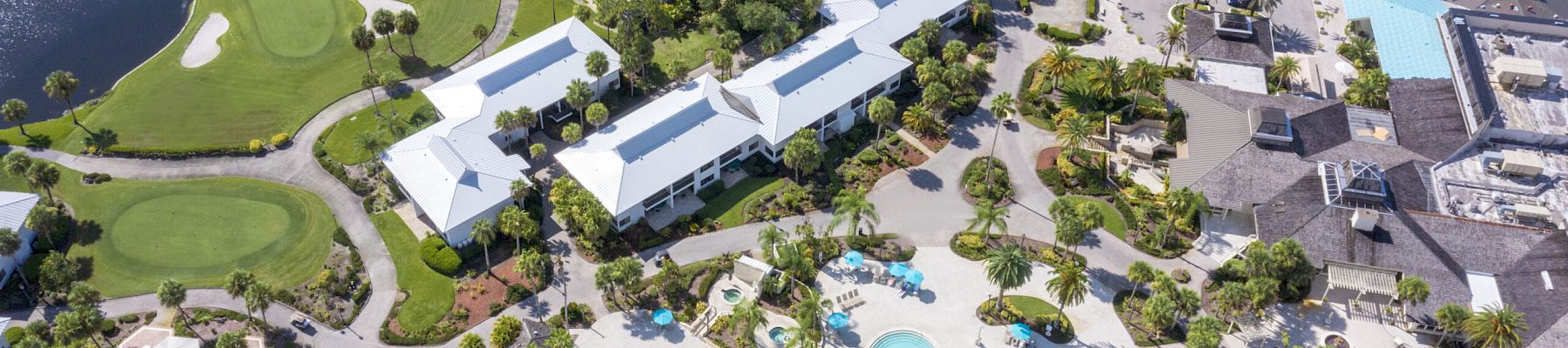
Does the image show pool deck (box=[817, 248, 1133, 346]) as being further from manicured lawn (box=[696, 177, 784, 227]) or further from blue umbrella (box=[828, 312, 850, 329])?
manicured lawn (box=[696, 177, 784, 227])

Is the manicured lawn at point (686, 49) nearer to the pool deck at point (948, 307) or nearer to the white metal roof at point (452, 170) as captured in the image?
the white metal roof at point (452, 170)

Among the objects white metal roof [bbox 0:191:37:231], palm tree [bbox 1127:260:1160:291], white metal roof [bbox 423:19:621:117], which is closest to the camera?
palm tree [bbox 1127:260:1160:291]

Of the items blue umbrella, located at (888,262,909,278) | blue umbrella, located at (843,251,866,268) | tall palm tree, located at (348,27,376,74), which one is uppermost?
tall palm tree, located at (348,27,376,74)

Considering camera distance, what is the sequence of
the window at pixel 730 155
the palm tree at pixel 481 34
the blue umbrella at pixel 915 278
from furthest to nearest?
the palm tree at pixel 481 34 < the window at pixel 730 155 < the blue umbrella at pixel 915 278

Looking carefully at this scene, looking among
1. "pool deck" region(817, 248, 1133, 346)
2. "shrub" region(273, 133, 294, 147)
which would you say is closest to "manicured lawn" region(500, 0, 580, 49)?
"shrub" region(273, 133, 294, 147)

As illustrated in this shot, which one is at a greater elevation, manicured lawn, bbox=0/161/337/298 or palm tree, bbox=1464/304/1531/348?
manicured lawn, bbox=0/161/337/298

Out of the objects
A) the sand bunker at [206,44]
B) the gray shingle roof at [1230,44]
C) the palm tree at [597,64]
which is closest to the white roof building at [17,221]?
the sand bunker at [206,44]
